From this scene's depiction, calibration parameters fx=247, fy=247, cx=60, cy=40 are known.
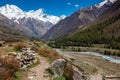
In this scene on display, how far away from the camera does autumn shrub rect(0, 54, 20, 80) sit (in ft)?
68.5

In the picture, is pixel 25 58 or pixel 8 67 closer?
pixel 8 67

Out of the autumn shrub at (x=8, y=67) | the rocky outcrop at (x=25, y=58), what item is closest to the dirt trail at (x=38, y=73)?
the rocky outcrop at (x=25, y=58)

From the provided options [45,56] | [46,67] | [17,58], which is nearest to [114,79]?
[45,56]

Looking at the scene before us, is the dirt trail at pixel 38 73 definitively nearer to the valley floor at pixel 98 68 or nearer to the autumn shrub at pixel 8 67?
the autumn shrub at pixel 8 67

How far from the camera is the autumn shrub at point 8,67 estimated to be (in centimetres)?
2089

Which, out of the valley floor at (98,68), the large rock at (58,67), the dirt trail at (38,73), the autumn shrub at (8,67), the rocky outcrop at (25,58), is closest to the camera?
the autumn shrub at (8,67)

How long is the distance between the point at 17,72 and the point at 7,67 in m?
1.74

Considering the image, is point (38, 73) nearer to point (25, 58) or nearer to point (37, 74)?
point (37, 74)

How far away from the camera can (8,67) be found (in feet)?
75.8

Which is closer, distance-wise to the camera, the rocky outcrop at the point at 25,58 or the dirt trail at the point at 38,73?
the dirt trail at the point at 38,73

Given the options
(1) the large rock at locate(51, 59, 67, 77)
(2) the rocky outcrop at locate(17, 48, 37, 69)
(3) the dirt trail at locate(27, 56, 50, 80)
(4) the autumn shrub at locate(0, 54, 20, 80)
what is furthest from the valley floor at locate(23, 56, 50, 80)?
(4) the autumn shrub at locate(0, 54, 20, 80)

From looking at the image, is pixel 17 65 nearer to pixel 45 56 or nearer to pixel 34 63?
pixel 34 63

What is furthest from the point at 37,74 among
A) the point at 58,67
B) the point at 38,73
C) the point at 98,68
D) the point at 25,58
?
the point at 98,68

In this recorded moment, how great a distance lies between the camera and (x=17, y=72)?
79.8 feet
